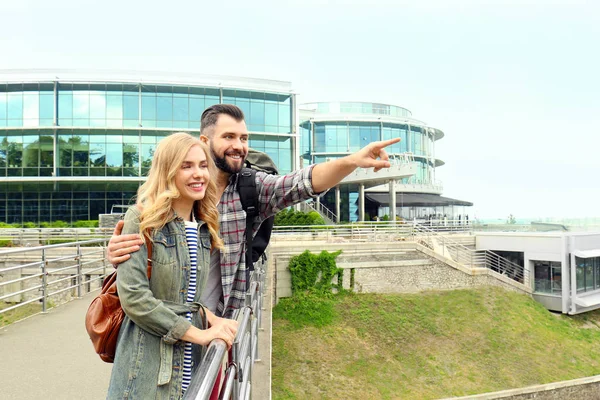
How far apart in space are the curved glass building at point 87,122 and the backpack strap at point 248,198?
2934 centimetres

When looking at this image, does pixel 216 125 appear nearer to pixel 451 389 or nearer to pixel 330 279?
pixel 451 389

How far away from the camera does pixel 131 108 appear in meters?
31.5

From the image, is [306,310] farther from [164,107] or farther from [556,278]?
[164,107]

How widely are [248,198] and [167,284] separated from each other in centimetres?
73

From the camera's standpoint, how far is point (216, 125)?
2512 mm

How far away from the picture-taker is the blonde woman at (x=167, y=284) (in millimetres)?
1883

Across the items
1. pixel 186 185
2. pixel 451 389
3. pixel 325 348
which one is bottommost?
pixel 451 389

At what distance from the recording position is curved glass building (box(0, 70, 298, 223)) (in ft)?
101

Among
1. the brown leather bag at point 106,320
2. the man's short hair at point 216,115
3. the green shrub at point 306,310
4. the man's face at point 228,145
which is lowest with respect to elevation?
the green shrub at point 306,310

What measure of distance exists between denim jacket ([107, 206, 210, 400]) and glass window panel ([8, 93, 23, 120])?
118ft

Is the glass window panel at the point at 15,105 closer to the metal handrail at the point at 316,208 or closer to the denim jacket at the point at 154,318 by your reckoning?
the metal handrail at the point at 316,208

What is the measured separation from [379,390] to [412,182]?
3246cm

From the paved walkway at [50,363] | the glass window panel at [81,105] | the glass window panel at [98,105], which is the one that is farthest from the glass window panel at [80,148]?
the paved walkway at [50,363]

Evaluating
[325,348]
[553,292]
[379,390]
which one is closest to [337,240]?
[325,348]
